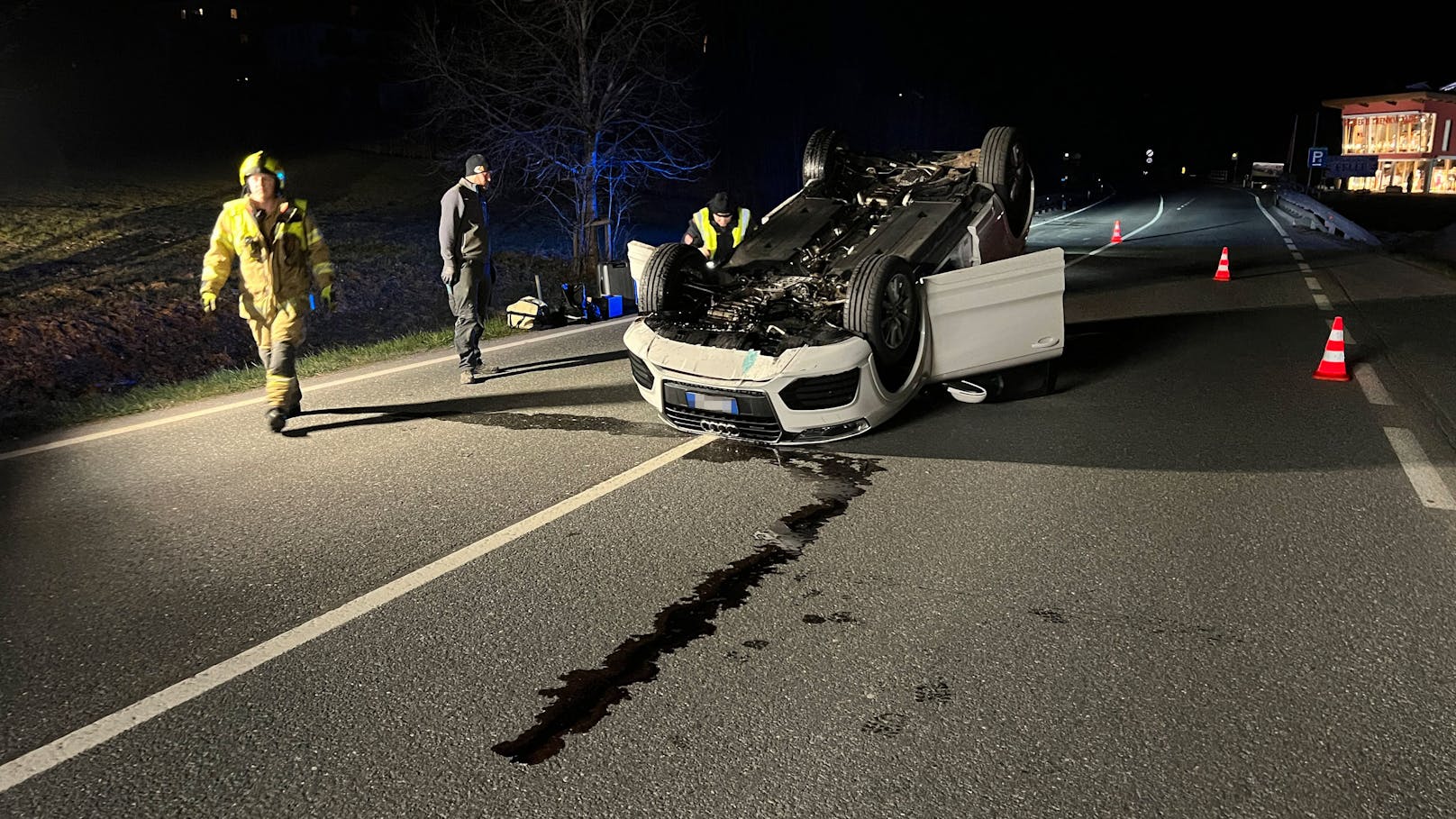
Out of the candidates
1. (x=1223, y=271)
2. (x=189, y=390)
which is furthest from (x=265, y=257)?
(x=1223, y=271)

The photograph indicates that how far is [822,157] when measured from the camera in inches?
346

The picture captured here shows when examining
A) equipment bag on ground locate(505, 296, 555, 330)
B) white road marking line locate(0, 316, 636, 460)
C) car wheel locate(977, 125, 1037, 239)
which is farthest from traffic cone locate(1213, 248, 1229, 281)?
white road marking line locate(0, 316, 636, 460)

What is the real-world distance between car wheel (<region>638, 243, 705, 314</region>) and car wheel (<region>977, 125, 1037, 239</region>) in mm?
2569

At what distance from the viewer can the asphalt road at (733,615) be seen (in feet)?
9.10

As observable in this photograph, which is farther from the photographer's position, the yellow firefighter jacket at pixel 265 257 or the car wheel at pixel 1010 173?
the car wheel at pixel 1010 173

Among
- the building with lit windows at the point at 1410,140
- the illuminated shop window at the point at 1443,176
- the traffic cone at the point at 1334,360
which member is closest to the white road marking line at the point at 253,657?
the traffic cone at the point at 1334,360

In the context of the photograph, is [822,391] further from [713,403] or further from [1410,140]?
[1410,140]

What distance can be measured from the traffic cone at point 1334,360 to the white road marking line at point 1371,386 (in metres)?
0.15

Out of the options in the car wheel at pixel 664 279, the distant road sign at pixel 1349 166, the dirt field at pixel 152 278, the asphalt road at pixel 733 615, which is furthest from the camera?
the distant road sign at pixel 1349 166

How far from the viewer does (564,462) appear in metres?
5.79

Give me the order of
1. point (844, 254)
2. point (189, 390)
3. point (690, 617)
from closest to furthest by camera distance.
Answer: point (690, 617) < point (844, 254) < point (189, 390)

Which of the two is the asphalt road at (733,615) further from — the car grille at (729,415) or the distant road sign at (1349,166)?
the distant road sign at (1349,166)

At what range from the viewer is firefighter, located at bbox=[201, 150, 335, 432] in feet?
21.4

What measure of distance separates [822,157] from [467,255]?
326 cm
